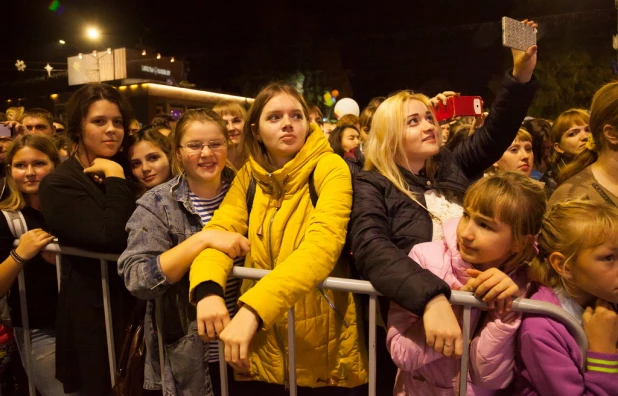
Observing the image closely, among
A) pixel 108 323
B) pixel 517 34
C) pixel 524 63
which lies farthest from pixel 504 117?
pixel 108 323

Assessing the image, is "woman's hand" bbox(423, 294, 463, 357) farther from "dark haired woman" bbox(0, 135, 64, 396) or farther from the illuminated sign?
the illuminated sign

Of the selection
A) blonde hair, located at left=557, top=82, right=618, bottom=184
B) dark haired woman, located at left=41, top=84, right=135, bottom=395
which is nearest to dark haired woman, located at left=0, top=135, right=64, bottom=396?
dark haired woman, located at left=41, top=84, right=135, bottom=395

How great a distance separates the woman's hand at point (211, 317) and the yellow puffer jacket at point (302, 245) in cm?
11

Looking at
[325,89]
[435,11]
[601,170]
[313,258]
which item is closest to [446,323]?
[313,258]

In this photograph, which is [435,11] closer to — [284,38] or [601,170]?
[284,38]

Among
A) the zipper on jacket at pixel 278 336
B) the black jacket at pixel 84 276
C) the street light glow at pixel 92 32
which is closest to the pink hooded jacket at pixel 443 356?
the zipper on jacket at pixel 278 336

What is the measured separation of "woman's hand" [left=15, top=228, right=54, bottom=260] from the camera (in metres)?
2.66

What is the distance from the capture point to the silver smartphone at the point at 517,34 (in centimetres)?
212

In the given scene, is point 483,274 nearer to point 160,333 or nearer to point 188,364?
point 188,364

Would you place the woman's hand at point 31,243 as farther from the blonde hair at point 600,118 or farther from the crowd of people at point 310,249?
the blonde hair at point 600,118

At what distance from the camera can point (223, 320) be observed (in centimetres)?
188

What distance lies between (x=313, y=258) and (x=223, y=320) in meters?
0.45

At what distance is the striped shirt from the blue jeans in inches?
47.7

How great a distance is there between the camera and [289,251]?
215cm
